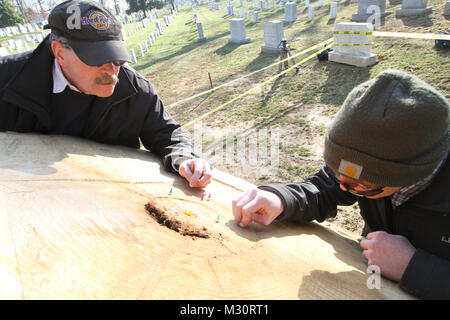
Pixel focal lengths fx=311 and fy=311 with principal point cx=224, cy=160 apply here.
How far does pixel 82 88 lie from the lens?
1.83m

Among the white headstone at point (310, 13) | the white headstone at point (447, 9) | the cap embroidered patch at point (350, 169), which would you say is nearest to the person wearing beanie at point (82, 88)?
the cap embroidered patch at point (350, 169)

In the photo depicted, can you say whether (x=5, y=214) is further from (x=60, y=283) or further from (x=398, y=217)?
(x=398, y=217)

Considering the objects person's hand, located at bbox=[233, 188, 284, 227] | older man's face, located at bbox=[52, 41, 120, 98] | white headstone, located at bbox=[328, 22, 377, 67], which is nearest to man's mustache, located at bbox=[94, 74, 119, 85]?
older man's face, located at bbox=[52, 41, 120, 98]

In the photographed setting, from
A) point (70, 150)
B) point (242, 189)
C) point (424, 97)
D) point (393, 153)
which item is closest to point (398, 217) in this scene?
point (393, 153)

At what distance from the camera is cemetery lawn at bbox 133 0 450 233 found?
4.76 m

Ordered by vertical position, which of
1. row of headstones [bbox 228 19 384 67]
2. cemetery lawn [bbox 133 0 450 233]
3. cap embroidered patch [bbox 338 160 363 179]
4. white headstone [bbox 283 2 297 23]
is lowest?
cemetery lawn [bbox 133 0 450 233]

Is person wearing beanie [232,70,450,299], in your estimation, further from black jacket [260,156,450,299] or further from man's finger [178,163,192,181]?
man's finger [178,163,192,181]

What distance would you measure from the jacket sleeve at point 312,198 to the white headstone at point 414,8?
35.9 feet

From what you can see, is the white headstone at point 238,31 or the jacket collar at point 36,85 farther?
the white headstone at point 238,31

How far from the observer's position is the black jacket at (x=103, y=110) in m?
1.73

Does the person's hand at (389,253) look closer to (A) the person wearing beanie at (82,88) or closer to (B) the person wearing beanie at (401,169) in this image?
(B) the person wearing beanie at (401,169)

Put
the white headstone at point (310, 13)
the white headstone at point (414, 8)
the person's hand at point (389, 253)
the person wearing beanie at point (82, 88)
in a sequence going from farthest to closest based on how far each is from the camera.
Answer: the white headstone at point (310, 13), the white headstone at point (414, 8), the person wearing beanie at point (82, 88), the person's hand at point (389, 253)

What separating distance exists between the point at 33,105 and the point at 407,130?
1806 millimetres

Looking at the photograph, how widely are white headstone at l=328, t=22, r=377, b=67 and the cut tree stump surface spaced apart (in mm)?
6709
